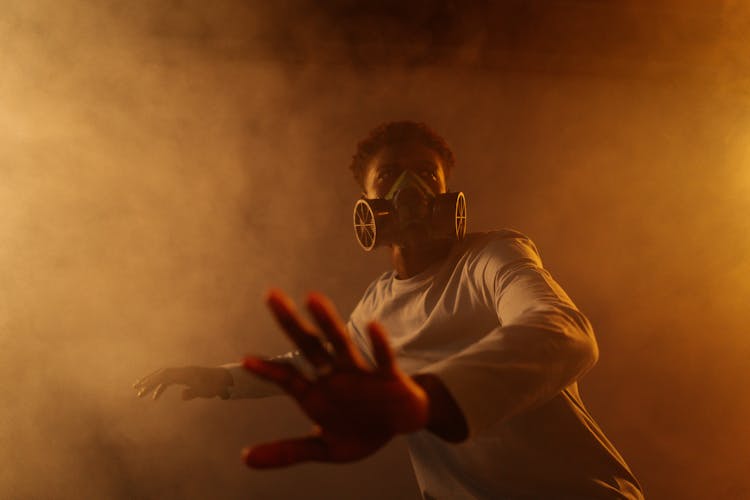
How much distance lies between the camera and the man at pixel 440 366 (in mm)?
465

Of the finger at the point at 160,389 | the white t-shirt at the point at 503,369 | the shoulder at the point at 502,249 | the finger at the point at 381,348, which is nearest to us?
the finger at the point at 381,348

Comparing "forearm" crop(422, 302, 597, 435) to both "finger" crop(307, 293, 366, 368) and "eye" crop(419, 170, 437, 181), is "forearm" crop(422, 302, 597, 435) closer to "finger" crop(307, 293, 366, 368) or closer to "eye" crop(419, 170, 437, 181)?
"finger" crop(307, 293, 366, 368)

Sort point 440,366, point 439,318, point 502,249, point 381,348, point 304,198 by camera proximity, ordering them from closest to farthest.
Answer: point 381,348 < point 440,366 < point 502,249 < point 439,318 < point 304,198

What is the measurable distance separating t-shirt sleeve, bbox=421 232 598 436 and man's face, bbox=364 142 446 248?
0.57m

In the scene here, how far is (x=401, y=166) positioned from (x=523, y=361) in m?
0.98

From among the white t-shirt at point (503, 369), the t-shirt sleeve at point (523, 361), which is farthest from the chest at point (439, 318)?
the t-shirt sleeve at point (523, 361)

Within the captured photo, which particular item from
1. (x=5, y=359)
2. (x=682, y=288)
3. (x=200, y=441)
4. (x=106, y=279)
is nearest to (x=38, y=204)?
(x=106, y=279)

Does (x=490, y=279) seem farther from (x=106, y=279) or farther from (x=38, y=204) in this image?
(x=38, y=204)

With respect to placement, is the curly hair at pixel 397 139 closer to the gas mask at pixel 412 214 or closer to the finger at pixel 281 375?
the gas mask at pixel 412 214

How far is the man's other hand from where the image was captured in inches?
53.6

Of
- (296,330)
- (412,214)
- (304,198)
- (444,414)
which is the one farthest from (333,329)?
(304,198)

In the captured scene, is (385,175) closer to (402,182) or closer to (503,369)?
(402,182)

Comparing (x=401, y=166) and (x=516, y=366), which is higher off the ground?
(x=401, y=166)

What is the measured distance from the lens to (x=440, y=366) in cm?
57
